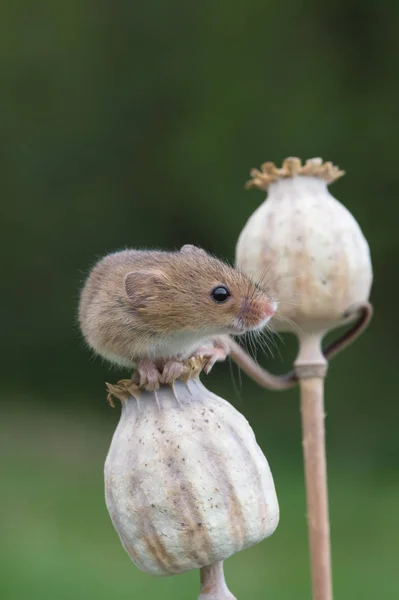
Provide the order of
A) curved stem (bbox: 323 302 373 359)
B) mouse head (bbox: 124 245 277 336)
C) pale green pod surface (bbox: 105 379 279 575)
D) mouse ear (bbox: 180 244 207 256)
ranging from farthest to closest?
curved stem (bbox: 323 302 373 359)
mouse ear (bbox: 180 244 207 256)
mouse head (bbox: 124 245 277 336)
pale green pod surface (bbox: 105 379 279 575)

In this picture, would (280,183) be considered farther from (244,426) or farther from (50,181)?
(50,181)

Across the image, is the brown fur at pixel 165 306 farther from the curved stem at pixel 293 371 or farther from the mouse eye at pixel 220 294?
the curved stem at pixel 293 371

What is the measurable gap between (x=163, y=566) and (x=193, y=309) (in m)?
0.25

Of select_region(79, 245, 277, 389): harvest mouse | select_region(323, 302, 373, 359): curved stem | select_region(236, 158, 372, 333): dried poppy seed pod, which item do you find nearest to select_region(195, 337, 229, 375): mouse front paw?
select_region(79, 245, 277, 389): harvest mouse

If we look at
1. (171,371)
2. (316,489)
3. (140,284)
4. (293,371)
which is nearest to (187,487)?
(171,371)

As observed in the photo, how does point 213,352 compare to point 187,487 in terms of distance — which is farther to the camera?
point 213,352

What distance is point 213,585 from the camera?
82 cm

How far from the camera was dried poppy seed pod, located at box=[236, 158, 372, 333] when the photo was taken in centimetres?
108

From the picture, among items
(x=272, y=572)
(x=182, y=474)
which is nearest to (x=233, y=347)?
(x=182, y=474)

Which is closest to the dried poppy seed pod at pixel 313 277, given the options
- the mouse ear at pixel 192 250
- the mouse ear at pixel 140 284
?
the mouse ear at pixel 192 250

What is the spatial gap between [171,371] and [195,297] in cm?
10

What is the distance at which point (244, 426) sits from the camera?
32.5 inches

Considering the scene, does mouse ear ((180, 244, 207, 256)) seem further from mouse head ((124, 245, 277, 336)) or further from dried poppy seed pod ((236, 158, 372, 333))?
dried poppy seed pod ((236, 158, 372, 333))

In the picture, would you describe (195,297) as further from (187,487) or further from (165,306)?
(187,487)
